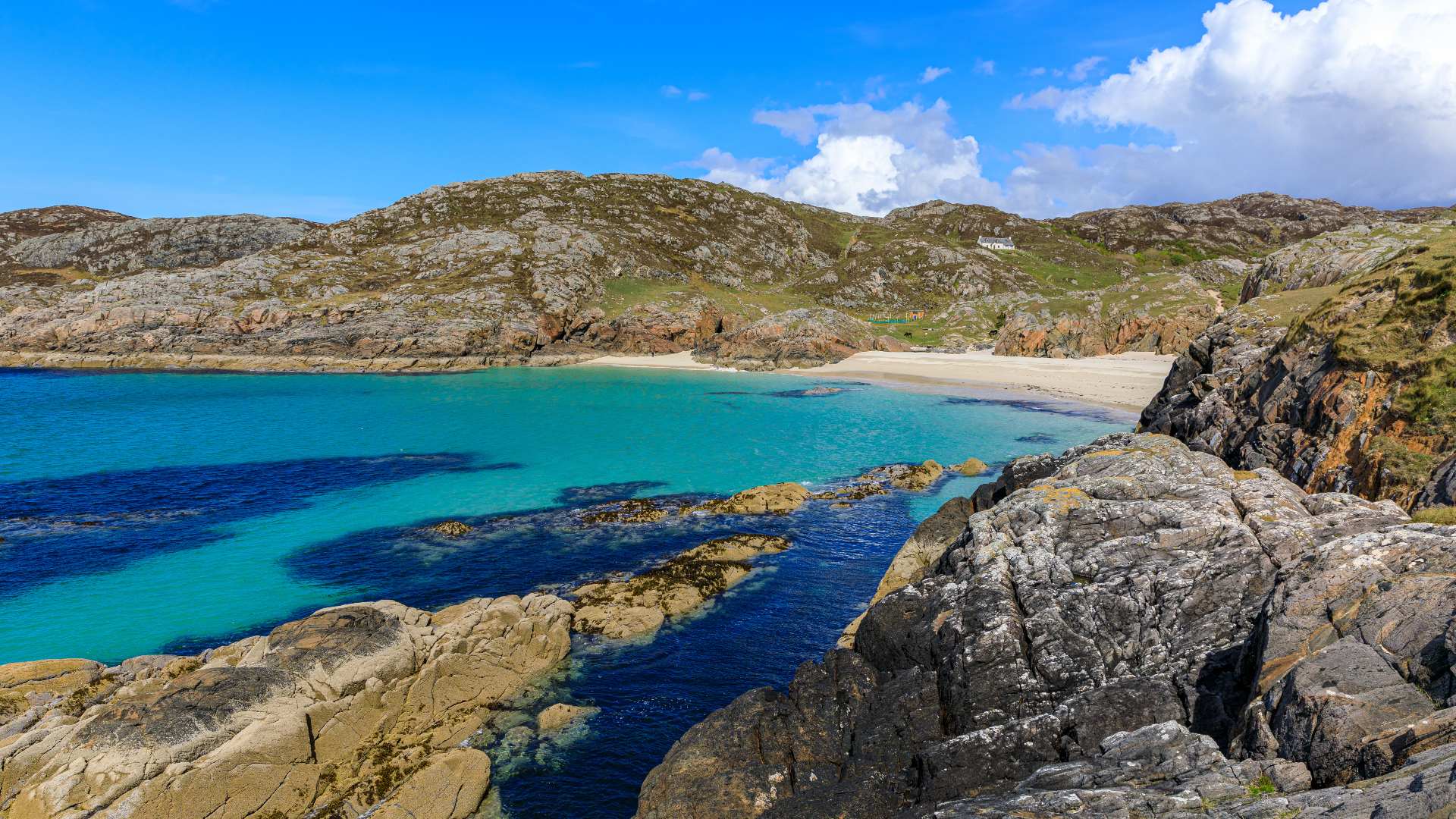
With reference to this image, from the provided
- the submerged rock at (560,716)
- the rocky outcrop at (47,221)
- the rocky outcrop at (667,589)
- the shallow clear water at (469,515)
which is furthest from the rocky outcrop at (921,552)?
the rocky outcrop at (47,221)

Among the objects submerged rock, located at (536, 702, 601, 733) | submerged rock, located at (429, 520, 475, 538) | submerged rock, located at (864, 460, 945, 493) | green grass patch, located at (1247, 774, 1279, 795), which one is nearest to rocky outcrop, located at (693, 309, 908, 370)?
submerged rock, located at (864, 460, 945, 493)

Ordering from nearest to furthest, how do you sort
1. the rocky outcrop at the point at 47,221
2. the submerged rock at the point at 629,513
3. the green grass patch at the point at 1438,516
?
the green grass patch at the point at 1438,516, the submerged rock at the point at 629,513, the rocky outcrop at the point at 47,221

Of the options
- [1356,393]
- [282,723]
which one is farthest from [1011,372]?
[282,723]

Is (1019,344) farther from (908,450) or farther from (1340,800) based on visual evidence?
(1340,800)

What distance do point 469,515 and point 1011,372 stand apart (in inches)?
2960

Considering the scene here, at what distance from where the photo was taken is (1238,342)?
31266 mm

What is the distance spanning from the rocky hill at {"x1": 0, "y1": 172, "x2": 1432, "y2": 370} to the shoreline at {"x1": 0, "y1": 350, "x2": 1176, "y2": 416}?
2.35 ft

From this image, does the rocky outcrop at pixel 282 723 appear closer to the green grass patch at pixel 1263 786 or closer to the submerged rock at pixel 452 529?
the submerged rock at pixel 452 529

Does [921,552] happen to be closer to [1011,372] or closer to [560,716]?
[560,716]

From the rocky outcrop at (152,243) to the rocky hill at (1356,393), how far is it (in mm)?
183860

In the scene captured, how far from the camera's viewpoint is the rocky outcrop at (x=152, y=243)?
510 feet

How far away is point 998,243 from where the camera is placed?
632 feet

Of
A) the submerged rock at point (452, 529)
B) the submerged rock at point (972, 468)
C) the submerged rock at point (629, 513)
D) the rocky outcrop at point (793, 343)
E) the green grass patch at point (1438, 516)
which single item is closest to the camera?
the green grass patch at point (1438, 516)

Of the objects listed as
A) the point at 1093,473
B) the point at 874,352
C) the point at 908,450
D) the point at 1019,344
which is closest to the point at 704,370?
the point at 874,352
